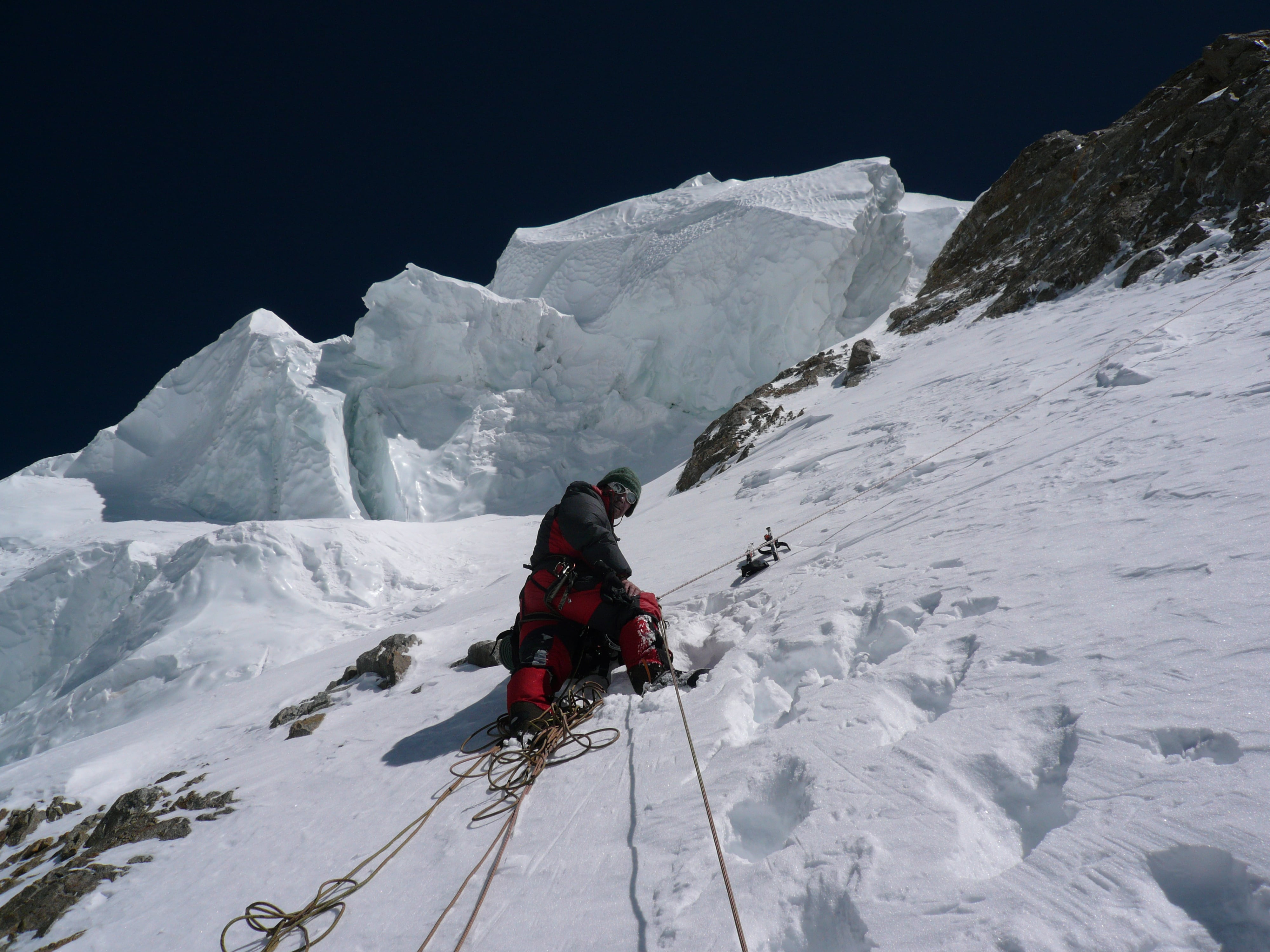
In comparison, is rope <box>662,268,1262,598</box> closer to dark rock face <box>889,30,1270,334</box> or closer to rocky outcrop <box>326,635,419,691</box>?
rocky outcrop <box>326,635,419,691</box>

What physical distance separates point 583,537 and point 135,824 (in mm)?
2356

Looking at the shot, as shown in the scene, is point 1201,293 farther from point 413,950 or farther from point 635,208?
point 635,208

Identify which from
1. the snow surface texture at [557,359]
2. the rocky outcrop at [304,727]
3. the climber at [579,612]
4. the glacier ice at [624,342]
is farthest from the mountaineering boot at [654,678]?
the glacier ice at [624,342]

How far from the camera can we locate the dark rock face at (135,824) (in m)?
2.64

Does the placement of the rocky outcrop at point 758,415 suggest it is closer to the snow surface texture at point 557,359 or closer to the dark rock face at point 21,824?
the snow surface texture at point 557,359

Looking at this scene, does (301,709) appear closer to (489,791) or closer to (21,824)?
(21,824)

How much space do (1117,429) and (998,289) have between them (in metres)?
9.35

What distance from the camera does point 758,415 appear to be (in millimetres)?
12211

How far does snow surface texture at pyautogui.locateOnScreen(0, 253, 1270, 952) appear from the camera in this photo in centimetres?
124

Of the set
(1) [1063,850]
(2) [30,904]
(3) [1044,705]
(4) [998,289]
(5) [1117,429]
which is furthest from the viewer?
(4) [998,289]

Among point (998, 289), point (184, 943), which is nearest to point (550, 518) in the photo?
point (184, 943)

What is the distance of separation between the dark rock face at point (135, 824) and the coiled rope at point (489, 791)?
99 centimetres

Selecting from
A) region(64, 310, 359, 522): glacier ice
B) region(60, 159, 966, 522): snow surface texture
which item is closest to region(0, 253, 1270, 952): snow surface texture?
region(64, 310, 359, 522): glacier ice

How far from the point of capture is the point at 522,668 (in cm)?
290
